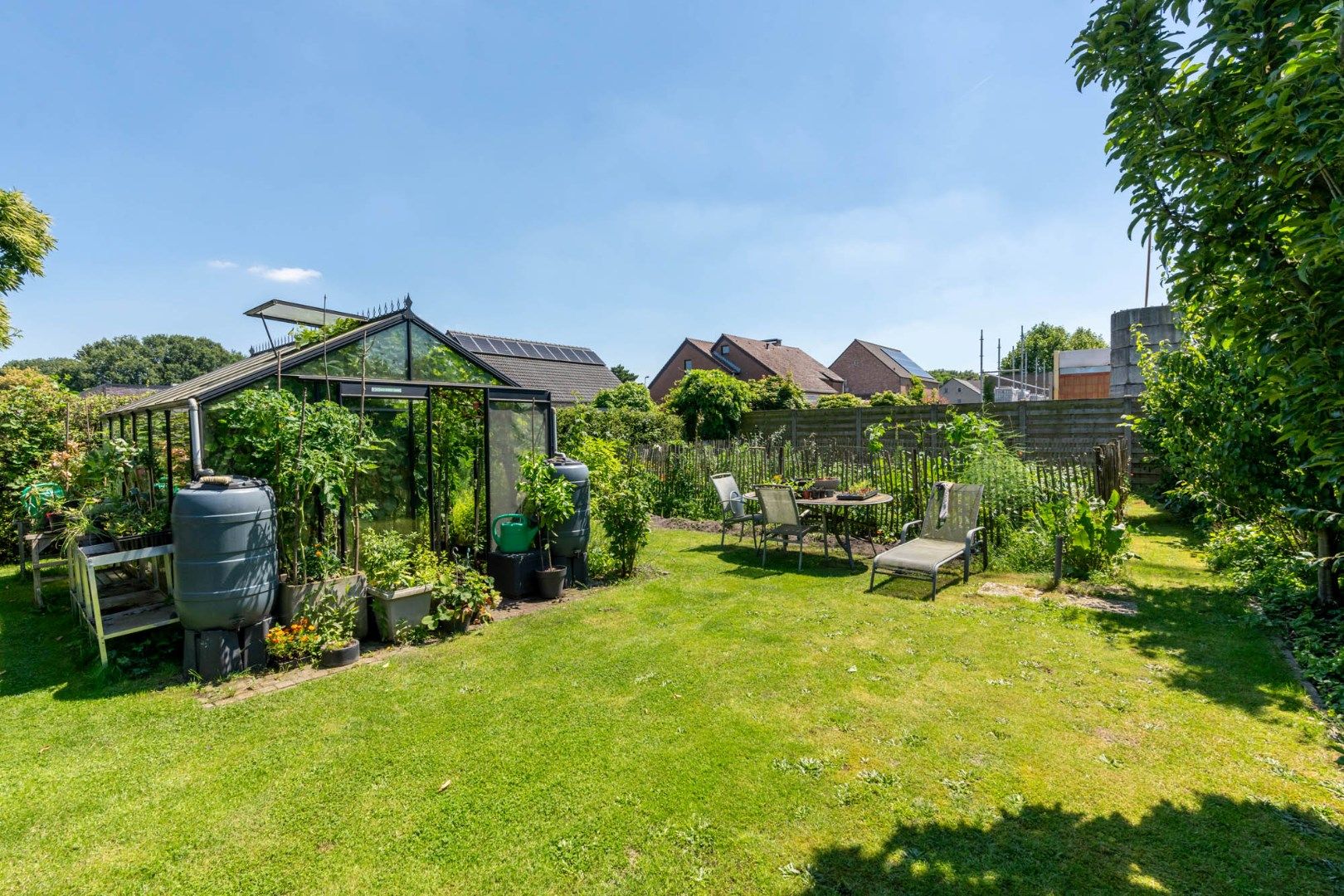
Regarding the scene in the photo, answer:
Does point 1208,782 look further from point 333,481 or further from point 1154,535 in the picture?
point 1154,535

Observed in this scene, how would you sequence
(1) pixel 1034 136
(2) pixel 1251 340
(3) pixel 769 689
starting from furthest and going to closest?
(1) pixel 1034 136, (3) pixel 769 689, (2) pixel 1251 340

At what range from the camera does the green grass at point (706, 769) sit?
7.42 ft

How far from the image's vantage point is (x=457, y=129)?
8117 mm

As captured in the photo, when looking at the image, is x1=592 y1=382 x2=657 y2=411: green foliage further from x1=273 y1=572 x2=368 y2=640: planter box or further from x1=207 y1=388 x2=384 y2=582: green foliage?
x1=273 y1=572 x2=368 y2=640: planter box

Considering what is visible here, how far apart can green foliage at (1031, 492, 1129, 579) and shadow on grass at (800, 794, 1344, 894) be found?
3.98 metres

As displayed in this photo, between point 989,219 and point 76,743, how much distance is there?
12211mm

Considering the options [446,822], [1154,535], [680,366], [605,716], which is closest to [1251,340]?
[605,716]

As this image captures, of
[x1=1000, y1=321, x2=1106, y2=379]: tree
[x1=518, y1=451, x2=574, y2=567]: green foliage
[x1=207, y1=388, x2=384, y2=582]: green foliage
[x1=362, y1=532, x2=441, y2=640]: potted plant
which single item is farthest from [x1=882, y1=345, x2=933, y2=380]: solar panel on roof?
[x1=207, y1=388, x2=384, y2=582]: green foliage

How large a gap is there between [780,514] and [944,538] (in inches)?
77.5

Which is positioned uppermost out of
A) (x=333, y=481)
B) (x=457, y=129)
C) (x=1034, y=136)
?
(x=457, y=129)

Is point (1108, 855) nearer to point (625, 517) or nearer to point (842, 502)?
point (842, 502)

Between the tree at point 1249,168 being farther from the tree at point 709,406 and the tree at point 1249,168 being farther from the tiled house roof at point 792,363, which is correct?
the tiled house roof at point 792,363

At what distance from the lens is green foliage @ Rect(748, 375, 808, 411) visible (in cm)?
2159

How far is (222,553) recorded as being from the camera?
3977mm
